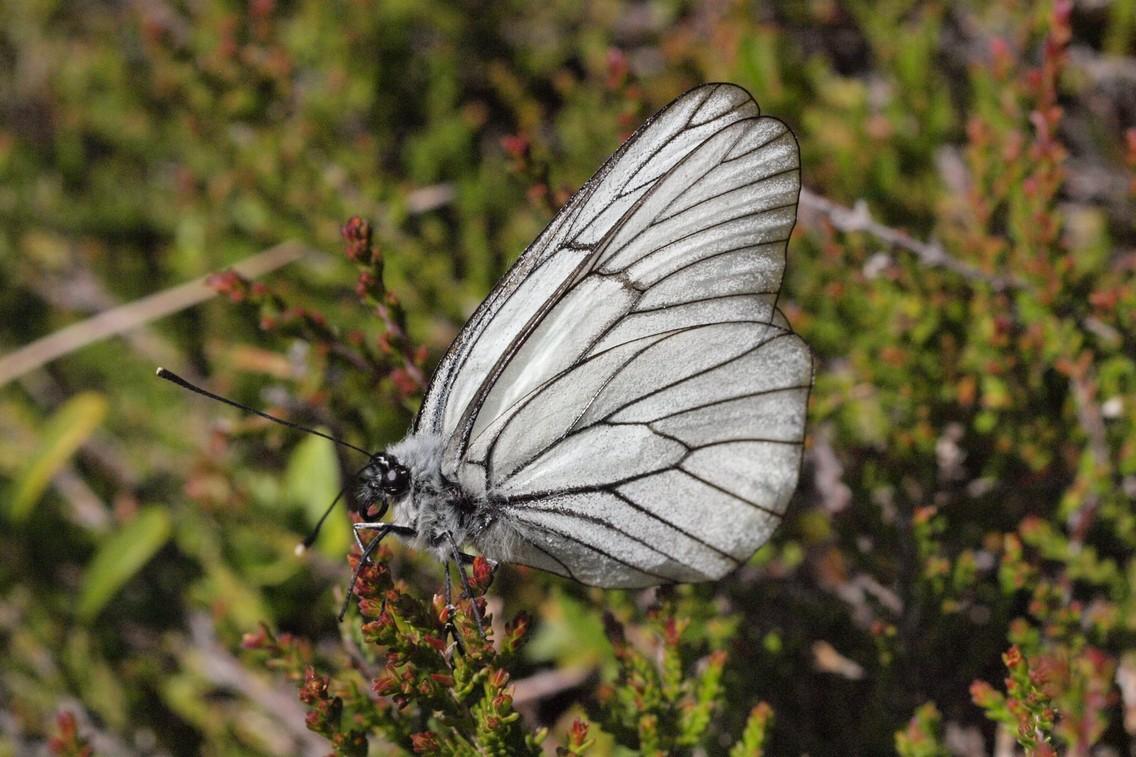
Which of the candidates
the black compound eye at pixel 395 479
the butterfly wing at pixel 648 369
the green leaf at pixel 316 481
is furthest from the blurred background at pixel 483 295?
the black compound eye at pixel 395 479

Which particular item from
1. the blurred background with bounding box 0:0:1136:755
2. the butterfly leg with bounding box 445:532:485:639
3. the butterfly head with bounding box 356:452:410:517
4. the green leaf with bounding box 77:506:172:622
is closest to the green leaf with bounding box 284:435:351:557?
the blurred background with bounding box 0:0:1136:755

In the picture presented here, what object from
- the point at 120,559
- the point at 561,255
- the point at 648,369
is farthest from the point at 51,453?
the point at 648,369

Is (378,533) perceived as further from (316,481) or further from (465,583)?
(316,481)

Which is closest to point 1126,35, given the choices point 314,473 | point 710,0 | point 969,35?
point 969,35

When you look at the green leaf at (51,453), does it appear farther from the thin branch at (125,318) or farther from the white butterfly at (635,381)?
the white butterfly at (635,381)

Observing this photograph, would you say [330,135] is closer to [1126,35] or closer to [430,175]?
[430,175]

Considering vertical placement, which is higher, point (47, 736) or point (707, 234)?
point (707, 234)

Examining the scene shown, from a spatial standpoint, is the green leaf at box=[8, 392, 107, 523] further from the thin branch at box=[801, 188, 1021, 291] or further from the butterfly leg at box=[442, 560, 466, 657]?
the thin branch at box=[801, 188, 1021, 291]
